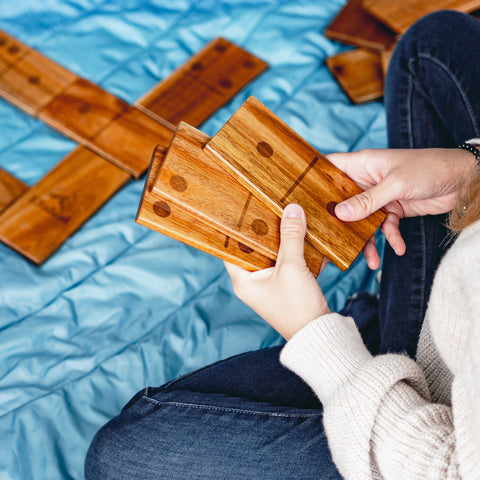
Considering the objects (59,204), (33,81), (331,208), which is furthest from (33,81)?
(331,208)

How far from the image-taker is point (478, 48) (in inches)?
32.7

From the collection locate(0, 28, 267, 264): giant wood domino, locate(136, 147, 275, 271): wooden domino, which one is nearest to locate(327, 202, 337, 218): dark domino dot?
locate(136, 147, 275, 271): wooden domino

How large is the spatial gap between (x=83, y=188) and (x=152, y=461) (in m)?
0.63

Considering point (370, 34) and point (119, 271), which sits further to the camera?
point (370, 34)

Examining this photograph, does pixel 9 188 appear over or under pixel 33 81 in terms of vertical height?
under

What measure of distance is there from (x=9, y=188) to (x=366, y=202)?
0.76 m

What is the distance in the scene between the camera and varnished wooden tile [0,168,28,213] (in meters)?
1.02

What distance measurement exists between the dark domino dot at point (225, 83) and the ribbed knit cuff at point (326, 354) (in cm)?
80

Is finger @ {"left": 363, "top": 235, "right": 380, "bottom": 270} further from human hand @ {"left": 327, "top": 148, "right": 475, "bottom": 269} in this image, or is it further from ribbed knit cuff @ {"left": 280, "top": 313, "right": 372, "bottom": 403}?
ribbed knit cuff @ {"left": 280, "top": 313, "right": 372, "bottom": 403}

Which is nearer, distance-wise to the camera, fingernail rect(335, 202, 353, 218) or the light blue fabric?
fingernail rect(335, 202, 353, 218)

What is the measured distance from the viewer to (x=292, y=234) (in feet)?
2.05

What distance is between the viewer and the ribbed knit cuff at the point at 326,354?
1.90ft

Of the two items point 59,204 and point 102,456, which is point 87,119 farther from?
point 102,456

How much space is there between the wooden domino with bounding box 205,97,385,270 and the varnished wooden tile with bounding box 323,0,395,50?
0.77 metres
